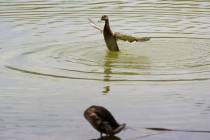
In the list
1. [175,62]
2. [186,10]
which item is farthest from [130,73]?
[186,10]

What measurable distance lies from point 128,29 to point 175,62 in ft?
8.98

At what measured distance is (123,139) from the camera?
7.48m

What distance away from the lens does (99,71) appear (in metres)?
10.4

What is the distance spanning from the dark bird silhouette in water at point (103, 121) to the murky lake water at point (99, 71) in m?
0.22

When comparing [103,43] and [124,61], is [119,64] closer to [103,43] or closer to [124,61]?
[124,61]

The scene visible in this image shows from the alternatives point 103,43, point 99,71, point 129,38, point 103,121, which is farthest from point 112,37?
point 103,121

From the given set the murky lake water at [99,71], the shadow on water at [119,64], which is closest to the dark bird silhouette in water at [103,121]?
the murky lake water at [99,71]

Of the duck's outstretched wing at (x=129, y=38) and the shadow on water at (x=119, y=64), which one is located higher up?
the duck's outstretched wing at (x=129, y=38)

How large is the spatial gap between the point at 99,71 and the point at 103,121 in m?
3.08

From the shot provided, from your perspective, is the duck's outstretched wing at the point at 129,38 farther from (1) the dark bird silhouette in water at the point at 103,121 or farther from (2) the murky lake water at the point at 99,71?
(1) the dark bird silhouette in water at the point at 103,121

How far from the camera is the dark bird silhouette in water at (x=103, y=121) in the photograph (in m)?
7.33

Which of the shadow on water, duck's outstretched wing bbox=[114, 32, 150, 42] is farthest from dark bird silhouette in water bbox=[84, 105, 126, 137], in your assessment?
duck's outstretched wing bbox=[114, 32, 150, 42]

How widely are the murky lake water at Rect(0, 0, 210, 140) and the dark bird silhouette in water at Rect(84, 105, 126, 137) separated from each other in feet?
0.72

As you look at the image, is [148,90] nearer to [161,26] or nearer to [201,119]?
[201,119]
